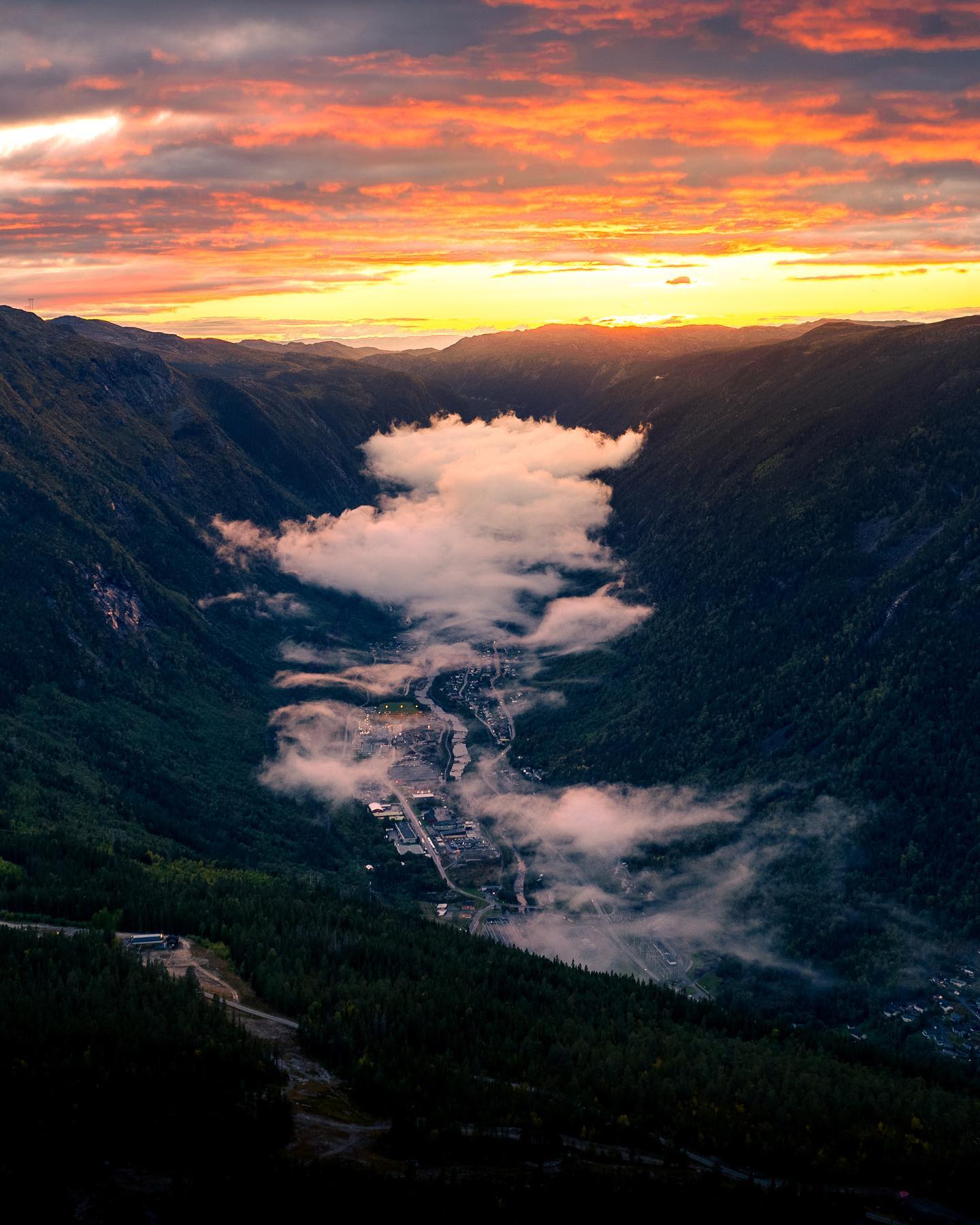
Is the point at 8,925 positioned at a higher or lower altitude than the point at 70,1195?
higher

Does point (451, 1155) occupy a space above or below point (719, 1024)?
below

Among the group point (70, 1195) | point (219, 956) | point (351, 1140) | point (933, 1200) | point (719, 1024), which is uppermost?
point (719, 1024)

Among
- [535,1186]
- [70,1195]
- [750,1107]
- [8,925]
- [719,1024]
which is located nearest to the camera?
[70,1195]

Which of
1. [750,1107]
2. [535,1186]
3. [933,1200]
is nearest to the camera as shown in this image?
→ [535,1186]

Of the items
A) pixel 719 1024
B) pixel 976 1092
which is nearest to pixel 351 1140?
pixel 719 1024

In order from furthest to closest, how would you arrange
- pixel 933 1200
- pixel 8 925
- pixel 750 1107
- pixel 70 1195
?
pixel 8 925
pixel 750 1107
pixel 933 1200
pixel 70 1195

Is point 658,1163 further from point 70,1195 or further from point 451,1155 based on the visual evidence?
point 70,1195

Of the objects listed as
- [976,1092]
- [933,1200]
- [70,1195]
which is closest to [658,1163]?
[933,1200]

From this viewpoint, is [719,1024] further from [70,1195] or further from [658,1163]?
[70,1195]

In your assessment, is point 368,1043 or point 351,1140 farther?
point 368,1043
